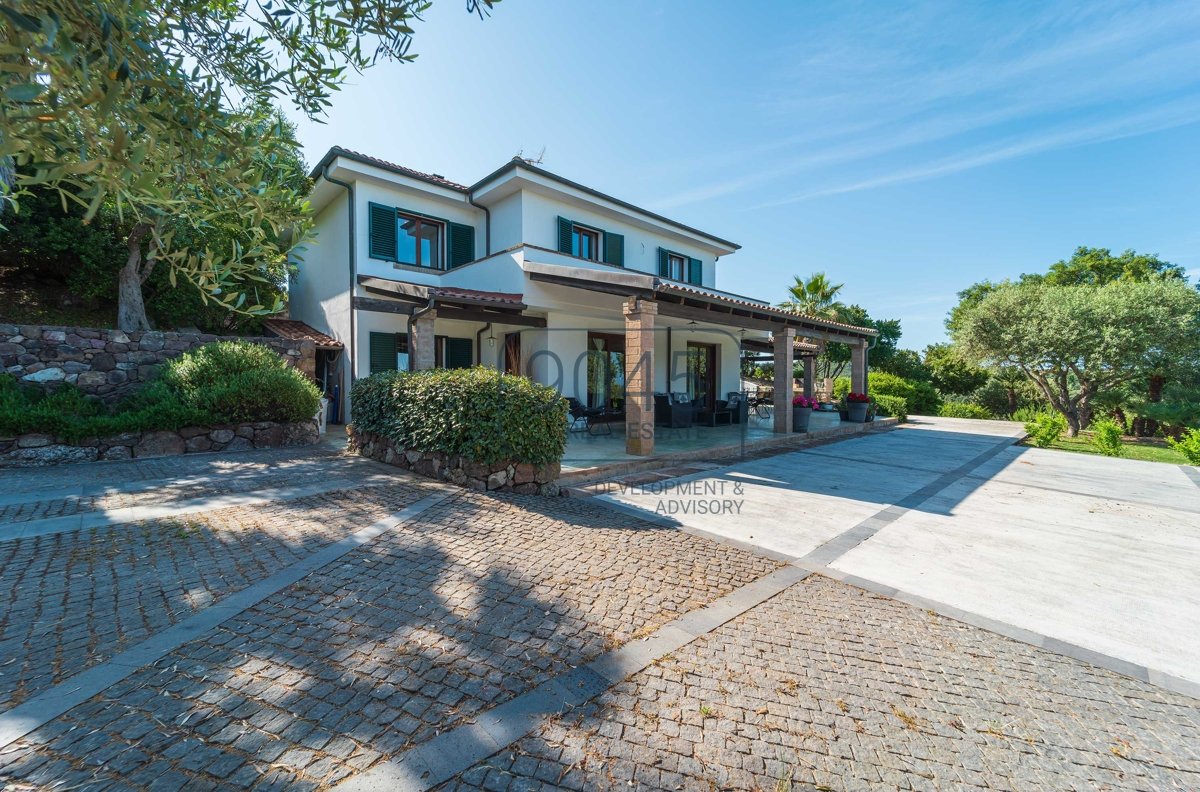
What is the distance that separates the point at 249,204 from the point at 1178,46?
1289 centimetres

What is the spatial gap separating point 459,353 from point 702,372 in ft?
28.4

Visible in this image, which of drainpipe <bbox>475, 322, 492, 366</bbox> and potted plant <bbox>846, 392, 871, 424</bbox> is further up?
drainpipe <bbox>475, 322, 492, 366</bbox>

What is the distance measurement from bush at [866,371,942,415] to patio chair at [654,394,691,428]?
47.7 ft

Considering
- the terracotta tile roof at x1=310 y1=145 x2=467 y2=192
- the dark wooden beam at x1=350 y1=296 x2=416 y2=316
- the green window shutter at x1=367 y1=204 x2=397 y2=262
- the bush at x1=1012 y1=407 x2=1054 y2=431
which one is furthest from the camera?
the bush at x1=1012 y1=407 x2=1054 y2=431

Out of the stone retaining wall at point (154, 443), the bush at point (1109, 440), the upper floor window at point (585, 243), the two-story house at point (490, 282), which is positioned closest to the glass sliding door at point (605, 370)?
the two-story house at point (490, 282)

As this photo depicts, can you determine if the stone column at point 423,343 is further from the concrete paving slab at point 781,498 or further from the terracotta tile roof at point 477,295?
the concrete paving slab at point 781,498

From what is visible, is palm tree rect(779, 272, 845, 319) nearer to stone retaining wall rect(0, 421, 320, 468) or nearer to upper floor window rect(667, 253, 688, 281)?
upper floor window rect(667, 253, 688, 281)

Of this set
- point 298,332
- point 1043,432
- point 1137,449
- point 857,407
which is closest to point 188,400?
point 298,332

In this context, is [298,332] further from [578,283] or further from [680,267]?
[680,267]

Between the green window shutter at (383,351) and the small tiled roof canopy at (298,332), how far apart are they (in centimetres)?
137

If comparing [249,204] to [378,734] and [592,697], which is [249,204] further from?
[592,697]

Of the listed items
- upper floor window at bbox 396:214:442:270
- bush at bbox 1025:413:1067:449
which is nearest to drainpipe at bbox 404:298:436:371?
upper floor window at bbox 396:214:442:270

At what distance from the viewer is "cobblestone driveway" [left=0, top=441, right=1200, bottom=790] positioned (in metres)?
1.90

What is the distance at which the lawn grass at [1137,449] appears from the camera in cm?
1167
